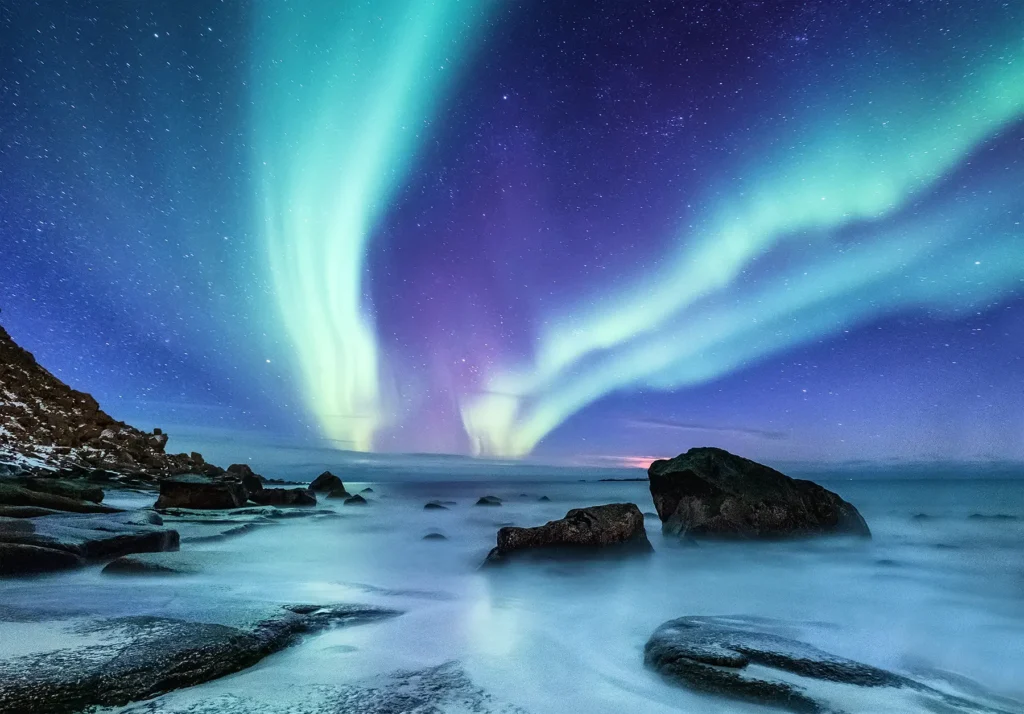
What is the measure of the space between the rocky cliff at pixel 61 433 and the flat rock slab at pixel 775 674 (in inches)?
1487

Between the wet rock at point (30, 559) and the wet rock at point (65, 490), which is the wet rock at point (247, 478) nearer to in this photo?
the wet rock at point (65, 490)

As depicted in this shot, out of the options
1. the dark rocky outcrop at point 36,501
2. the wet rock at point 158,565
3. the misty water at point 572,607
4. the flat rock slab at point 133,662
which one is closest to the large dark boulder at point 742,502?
the misty water at point 572,607

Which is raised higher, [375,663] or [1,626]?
[1,626]

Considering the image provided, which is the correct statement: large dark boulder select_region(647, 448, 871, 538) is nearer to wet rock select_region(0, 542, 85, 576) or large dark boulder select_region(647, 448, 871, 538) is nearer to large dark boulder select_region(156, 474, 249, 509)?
wet rock select_region(0, 542, 85, 576)

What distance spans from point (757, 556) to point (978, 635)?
16.3 feet

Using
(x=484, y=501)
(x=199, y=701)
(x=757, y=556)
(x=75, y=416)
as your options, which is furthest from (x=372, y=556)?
(x=75, y=416)

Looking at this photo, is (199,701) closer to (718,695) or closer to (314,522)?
(718,695)

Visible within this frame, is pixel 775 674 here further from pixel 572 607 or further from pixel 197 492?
pixel 197 492

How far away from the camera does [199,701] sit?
125 inches

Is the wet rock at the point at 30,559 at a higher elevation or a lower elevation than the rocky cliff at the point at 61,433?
lower

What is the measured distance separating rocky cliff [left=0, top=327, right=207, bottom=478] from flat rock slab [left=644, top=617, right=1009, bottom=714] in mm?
37777

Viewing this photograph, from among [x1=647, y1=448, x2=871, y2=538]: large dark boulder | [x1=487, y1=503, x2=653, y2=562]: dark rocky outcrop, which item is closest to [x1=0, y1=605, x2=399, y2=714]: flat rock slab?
[x1=487, y1=503, x2=653, y2=562]: dark rocky outcrop

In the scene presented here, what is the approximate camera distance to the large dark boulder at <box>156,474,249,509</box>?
19.6 meters

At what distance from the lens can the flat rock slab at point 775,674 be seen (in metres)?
3.59
